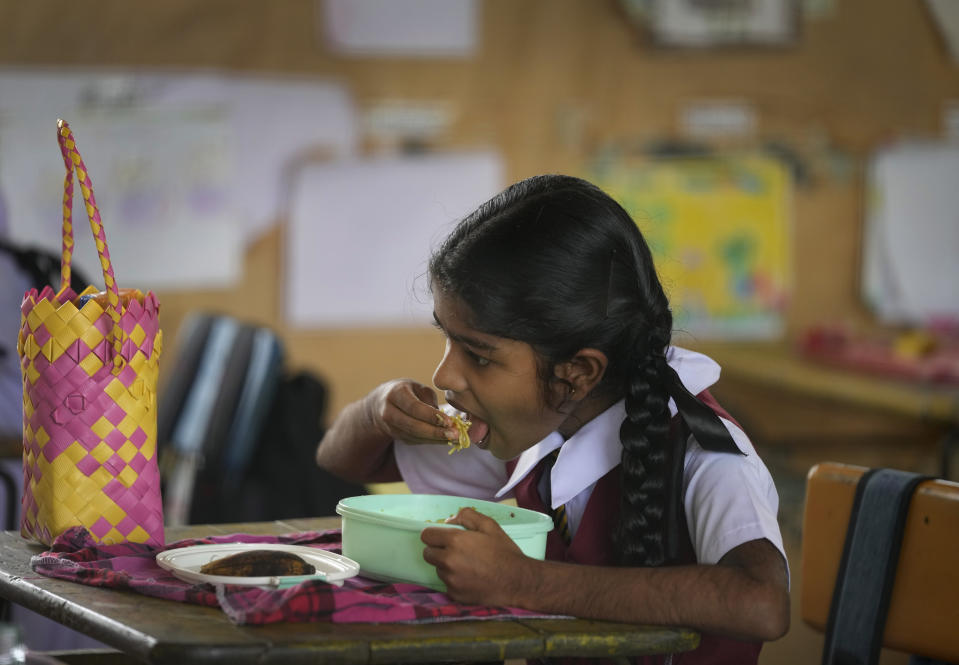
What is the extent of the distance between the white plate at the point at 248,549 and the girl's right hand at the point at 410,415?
0.21 meters

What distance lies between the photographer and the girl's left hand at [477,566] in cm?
115

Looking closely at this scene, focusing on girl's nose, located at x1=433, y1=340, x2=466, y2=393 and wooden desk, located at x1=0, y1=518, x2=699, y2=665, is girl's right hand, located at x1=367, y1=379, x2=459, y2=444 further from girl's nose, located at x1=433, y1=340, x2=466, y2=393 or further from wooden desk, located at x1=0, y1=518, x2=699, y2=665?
wooden desk, located at x1=0, y1=518, x2=699, y2=665

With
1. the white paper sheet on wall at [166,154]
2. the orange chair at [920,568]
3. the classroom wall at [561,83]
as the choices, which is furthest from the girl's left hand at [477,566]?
the classroom wall at [561,83]

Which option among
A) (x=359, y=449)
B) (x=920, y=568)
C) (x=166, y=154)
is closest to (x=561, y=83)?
(x=166, y=154)

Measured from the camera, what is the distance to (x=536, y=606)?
3.79ft

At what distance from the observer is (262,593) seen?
3.66ft

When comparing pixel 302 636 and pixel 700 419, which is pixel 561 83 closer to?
pixel 700 419

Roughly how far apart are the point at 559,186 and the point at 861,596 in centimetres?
64

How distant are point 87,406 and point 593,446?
0.54 m

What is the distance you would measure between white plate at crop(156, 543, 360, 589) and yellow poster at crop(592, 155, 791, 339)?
11.4ft

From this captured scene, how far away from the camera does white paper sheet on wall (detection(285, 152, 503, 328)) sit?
14.1 feet

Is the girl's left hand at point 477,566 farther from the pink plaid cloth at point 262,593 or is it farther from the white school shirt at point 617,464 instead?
the white school shirt at point 617,464

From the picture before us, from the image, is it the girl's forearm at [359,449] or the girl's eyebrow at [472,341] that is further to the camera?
the girl's forearm at [359,449]

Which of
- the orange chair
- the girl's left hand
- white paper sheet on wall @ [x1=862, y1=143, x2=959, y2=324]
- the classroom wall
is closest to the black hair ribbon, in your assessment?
the girl's left hand
